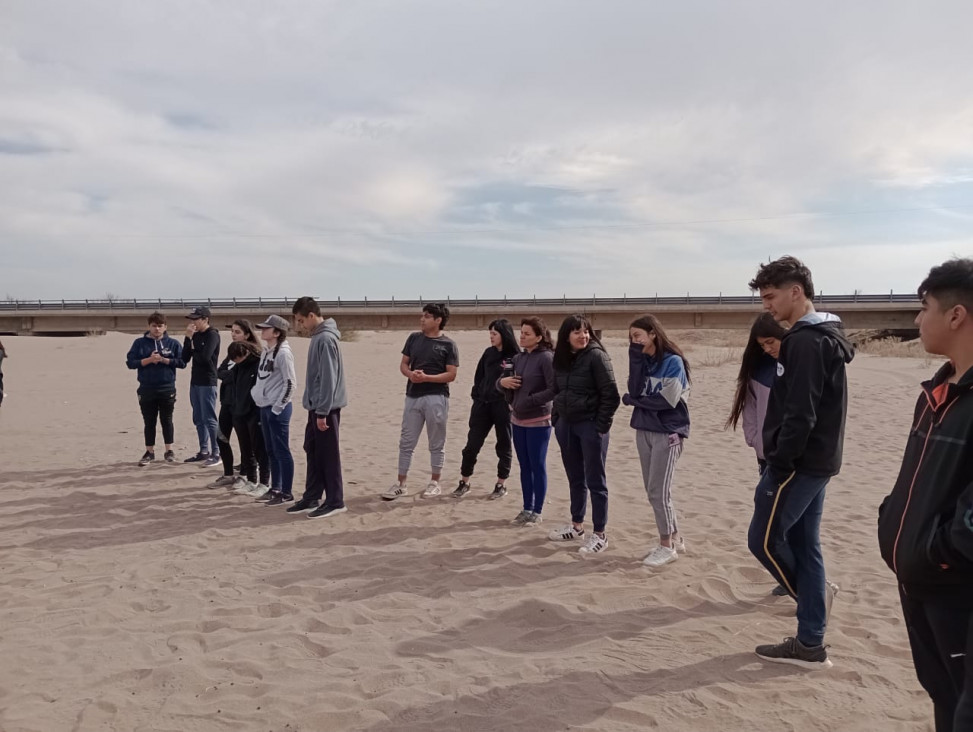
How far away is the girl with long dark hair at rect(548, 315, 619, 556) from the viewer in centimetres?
574

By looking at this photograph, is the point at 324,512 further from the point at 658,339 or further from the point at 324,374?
the point at 658,339

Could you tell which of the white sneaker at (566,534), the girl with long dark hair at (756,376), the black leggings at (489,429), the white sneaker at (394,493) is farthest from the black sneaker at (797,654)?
the white sneaker at (394,493)

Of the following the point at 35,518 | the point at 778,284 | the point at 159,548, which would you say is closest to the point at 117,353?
A: the point at 35,518

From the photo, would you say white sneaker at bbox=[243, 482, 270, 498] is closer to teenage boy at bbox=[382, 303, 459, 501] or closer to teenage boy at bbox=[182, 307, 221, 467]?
teenage boy at bbox=[182, 307, 221, 467]

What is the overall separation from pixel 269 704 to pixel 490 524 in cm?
335

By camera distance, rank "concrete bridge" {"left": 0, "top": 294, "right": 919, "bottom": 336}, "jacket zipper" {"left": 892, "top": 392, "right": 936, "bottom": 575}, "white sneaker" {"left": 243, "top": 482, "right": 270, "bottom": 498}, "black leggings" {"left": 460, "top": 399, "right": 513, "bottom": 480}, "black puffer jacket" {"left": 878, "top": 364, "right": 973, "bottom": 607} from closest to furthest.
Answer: "black puffer jacket" {"left": 878, "top": 364, "right": 973, "bottom": 607} < "jacket zipper" {"left": 892, "top": 392, "right": 936, "bottom": 575} < "black leggings" {"left": 460, "top": 399, "right": 513, "bottom": 480} < "white sneaker" {"left": 243, "top": 482, "right": 270, "bottom": 498} < "concrete bridge" {"left": 0, "top": 294, "right": 919, "bottom": 336}

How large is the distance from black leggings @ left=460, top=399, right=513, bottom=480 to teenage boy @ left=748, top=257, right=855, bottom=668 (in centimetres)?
394

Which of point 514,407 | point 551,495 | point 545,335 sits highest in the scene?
point 545,335

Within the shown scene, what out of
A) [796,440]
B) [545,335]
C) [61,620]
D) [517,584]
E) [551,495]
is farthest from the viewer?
[551,495]

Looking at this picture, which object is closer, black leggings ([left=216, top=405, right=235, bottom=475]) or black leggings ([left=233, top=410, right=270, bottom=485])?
black leggings ([left=233, top=410, right=270, bottom=485])

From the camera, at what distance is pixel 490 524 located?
6680 mm

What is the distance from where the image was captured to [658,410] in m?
5.29

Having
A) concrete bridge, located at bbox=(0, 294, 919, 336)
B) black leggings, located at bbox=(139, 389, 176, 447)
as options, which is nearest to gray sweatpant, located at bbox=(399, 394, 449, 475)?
black leggings, located at bbox=(139, 389, 176, 447)

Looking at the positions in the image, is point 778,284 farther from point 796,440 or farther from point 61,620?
point 61,620
